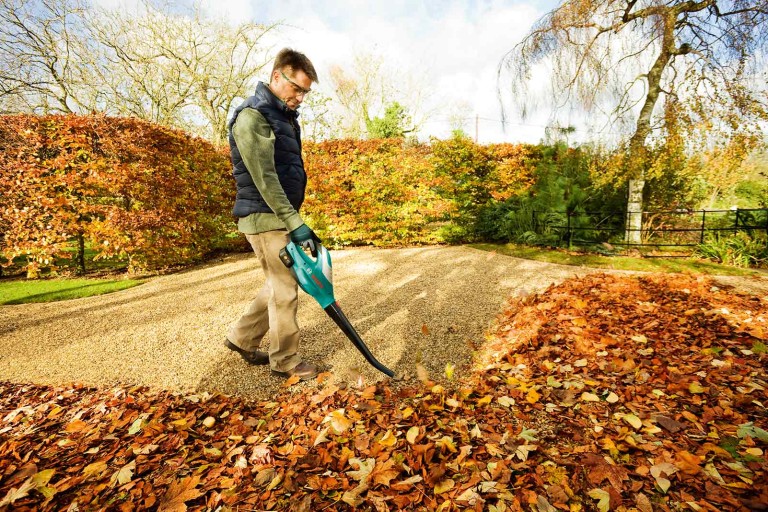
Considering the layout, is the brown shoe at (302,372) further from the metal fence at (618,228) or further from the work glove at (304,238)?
the metal fence at (618,228)

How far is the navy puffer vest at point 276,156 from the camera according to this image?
7.30ft

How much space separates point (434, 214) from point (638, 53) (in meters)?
4.32

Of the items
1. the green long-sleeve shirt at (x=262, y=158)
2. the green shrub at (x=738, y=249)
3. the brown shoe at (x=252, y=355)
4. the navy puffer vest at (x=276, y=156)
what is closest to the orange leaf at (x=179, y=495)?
the brown shoe at (x=252, y=355)

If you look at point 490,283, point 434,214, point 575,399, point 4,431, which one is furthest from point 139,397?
point 434,214

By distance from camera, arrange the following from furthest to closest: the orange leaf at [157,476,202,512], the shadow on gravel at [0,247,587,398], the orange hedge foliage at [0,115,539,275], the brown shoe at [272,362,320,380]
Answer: the orange hedge foliage at [0,115,539,275]
the shadow on gravel at [0,247,587,398]
the brown shoe at [272,362,320,380]
the orange leaf at [157,476,202,512]

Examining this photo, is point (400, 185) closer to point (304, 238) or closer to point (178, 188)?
point (178, 188)

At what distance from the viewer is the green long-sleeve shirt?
212cm

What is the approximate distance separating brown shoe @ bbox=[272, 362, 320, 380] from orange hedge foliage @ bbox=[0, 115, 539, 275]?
488 centimetres

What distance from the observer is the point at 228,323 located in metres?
3.86

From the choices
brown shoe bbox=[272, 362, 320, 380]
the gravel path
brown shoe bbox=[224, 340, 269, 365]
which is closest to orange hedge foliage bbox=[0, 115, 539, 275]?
the gravel path

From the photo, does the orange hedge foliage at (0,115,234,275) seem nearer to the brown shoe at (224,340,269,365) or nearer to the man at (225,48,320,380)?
the brown shoe at (224,340,269,365)

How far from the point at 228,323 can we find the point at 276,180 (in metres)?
2.29

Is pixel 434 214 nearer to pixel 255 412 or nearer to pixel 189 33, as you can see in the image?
pixel 255 412

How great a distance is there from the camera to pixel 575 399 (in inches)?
A: 83.2
